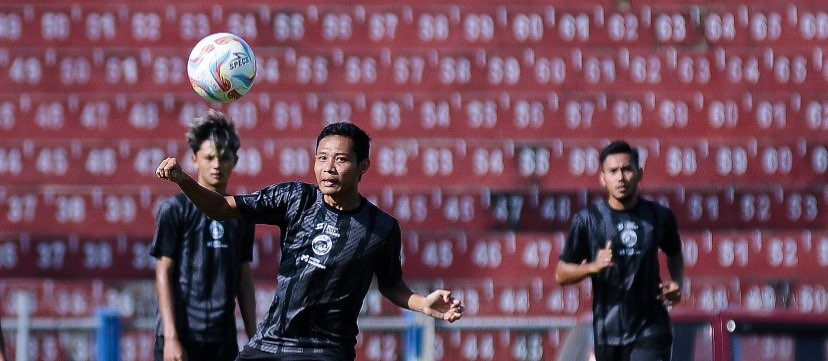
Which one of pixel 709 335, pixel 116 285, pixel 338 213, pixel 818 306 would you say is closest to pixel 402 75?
pixel 116 285

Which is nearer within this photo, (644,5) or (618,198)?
(618,198)

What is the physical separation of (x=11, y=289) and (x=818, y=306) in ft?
21.1

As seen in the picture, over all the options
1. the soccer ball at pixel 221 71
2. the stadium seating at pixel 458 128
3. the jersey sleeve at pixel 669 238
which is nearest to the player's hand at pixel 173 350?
the soccer ball at pixel 221 71

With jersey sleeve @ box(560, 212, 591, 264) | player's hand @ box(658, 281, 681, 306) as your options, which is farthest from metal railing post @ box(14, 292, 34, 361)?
player's hand @ box(658, 281, 681, 306)

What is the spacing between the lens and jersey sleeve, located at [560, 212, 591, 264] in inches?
320

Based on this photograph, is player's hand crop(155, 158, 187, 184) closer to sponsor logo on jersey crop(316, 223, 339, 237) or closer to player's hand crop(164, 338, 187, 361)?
sponsor logo on jersey crop(316, 223, 339, 237)

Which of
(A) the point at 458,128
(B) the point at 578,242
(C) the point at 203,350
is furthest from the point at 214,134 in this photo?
(A) the point at 458,128

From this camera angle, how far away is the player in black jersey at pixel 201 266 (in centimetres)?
710

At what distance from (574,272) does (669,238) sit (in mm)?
693

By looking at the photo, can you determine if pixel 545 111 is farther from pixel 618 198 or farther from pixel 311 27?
pixel 618 198

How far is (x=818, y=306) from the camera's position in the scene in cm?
1182

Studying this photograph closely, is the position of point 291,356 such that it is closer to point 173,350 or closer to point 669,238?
point 173,350

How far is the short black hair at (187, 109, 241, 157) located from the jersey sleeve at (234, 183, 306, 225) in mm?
1467

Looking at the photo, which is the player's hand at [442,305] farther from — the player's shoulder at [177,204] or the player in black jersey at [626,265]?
the player in black jersey at [626,265]
